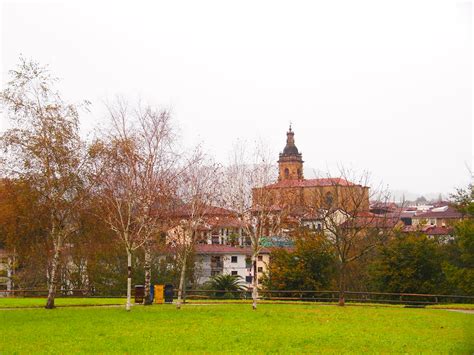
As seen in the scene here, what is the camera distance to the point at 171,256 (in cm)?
5469

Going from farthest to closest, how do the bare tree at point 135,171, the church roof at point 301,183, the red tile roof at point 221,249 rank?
1. the red tile roof at point 221,249
2. the church roof at point 301,183
3. the bare tree at point 135,171

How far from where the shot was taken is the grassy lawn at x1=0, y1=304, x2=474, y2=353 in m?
15.3

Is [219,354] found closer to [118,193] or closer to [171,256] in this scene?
[118,193]

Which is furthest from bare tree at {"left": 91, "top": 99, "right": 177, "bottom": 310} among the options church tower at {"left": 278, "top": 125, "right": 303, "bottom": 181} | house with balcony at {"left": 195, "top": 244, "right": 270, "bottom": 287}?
church tower at {"left": 278, "top": 125, "right": 303, "bottom": 181}

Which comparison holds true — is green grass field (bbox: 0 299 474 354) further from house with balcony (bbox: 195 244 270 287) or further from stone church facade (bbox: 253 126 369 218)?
house with balcony (bbox: 195 244 270 287)

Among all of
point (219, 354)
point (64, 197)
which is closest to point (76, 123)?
A: point (64, 197)

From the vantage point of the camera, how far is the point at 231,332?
1831cm

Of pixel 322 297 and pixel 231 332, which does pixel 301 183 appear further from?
pixel 231 332

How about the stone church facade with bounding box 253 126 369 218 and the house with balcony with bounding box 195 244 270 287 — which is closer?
the stone church facade with bounding box 253 126 369 218

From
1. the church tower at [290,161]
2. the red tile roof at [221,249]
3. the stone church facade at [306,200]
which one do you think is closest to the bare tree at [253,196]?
the stone church facade at [306,200]

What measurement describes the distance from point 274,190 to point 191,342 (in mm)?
21813

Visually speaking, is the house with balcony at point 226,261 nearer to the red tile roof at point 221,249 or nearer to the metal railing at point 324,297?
the red tile roof at point 221,249

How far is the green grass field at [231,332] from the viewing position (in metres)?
15.3

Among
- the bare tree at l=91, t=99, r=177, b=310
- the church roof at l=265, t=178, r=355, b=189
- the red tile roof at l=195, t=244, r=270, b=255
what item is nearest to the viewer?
the bare tree at l=91, t=99, r=177, b=310
